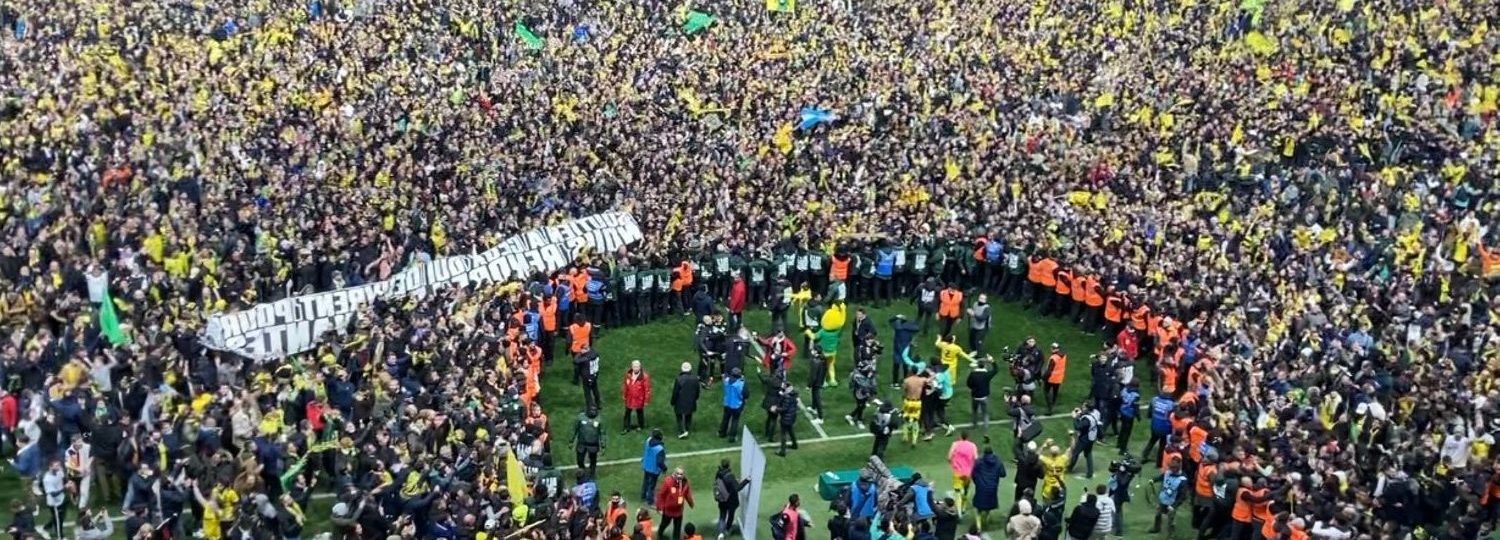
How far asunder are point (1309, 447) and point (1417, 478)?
1274mm

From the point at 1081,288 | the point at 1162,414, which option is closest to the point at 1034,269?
the point at 1081,288

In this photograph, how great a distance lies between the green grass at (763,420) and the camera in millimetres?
24266

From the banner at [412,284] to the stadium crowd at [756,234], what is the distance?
1.42ft

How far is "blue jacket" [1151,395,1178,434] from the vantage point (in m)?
24.4

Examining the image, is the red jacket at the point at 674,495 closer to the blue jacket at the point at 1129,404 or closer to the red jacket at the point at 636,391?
the red jacket at the point at 636,391

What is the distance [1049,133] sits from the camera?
3697 centimetres

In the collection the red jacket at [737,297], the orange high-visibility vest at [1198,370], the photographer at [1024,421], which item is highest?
the red jacket at [737,297]

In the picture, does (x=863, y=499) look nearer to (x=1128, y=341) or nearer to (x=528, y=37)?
(x=1128, y=341)

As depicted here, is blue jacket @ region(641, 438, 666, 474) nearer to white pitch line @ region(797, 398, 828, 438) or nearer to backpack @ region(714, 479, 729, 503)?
backpack @ region(714, 479, 729, 503)

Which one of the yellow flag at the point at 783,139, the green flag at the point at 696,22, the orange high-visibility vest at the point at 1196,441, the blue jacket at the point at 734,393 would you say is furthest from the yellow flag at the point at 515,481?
the green flag at the point at 696,22

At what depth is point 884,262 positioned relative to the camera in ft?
104

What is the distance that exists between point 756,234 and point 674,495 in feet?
34.5

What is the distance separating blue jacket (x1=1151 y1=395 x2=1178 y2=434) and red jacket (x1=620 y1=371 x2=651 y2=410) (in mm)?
7050

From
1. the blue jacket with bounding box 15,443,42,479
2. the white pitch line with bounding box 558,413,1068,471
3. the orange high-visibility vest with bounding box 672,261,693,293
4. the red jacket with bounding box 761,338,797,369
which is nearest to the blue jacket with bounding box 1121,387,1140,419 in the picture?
the white pitch line with bounding box 558,413,1068,471
